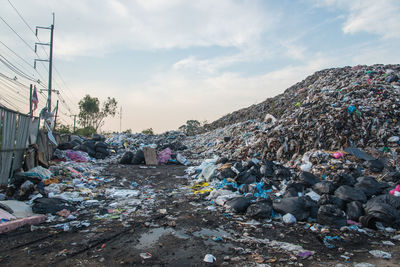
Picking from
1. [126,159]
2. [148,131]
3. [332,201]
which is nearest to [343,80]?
[332,201]

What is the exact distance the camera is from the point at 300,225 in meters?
3.29

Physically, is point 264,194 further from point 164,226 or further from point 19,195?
point 19,195

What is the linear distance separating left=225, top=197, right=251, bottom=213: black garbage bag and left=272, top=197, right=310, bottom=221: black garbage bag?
1.39ft

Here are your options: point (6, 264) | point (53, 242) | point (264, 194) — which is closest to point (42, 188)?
point (53, 242)

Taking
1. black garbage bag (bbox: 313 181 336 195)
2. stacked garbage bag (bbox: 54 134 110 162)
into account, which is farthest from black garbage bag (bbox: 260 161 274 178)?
→ stacked garbage bag (bbox: 54 134 110 162)

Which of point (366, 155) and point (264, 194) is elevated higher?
point (366, 155)

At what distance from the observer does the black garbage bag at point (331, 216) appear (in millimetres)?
3150

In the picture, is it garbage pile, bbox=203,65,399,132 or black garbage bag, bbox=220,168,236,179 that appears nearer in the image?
black garbage bag, bbox=220,168,236,179

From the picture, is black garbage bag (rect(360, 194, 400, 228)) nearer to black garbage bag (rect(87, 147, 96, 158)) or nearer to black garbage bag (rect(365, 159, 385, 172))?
black garbage bag (rect(365, 159, 385, 172))

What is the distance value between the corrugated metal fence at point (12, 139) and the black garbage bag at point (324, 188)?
554 centimetres

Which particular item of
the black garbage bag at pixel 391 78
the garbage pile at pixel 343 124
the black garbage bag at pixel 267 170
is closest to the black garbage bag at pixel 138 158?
the garbage pile at pixel 343 124

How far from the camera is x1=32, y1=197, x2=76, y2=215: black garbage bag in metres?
3.61

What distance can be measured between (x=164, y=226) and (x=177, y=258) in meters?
0.88

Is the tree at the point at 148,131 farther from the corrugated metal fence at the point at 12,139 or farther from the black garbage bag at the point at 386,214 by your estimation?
the black garbage bag at the point at 386,214
